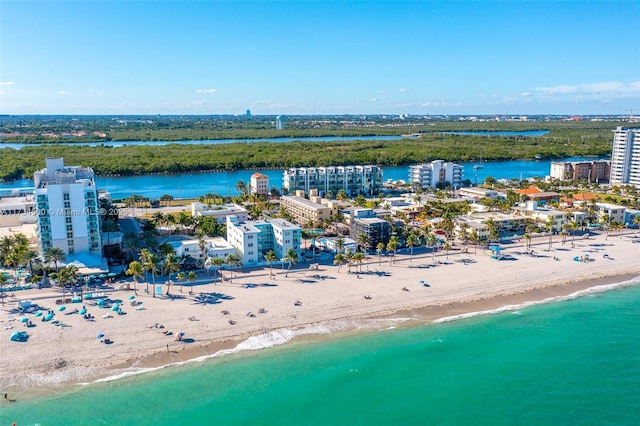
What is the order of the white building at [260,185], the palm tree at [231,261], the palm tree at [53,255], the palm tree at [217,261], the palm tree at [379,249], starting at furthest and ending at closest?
1. the white building at [260,185]
2. the palm tree at [379,249]
3. the palm tree at [231,261]
4. the palm tree at [217,261]
5. the palm tree at [53,255]

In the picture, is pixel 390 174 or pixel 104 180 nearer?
pixel 104 180

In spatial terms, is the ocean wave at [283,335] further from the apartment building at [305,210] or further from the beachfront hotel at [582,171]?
the beachfront hotel at [582,171]

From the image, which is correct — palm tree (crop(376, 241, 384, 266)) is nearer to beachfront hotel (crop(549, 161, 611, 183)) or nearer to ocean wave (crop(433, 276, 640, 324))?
ocean wave (crop(433, 276, 640, 324))

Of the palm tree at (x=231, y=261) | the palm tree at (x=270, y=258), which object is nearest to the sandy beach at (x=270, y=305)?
the palm tree at (x=270, y=258)

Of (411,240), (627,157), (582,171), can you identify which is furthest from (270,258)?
(582,171)

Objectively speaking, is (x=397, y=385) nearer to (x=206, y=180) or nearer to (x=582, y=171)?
(x=206, y=180)

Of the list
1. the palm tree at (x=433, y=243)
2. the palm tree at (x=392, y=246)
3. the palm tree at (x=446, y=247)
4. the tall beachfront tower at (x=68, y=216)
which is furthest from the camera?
the palm tree at (x=433, y=243)

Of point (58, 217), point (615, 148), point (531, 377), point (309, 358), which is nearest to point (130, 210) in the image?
point (58, 217)

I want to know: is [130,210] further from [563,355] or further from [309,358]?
[563,355]
